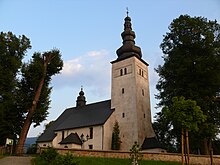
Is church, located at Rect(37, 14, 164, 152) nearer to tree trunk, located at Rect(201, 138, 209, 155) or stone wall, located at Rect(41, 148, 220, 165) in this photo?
tree trunk, located at Rect(201, 138, 209, 155)

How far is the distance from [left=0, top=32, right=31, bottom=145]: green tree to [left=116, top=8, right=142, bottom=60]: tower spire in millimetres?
13650

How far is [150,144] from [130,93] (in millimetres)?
7117

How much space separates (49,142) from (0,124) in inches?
557

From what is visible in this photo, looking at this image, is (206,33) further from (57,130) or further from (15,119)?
(57,130)

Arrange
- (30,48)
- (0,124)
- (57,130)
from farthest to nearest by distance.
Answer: (57,130) < (30,48) < (0,124)

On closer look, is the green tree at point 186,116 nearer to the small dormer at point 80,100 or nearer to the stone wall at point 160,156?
the stone wall at point 160,156

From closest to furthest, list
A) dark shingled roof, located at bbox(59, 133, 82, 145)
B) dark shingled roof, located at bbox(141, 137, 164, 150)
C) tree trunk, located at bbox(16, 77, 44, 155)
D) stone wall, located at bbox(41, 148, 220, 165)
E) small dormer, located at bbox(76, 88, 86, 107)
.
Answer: stone wall, located at bbox(41, 148, 220, 165), tree trunk, located at bbox(16, 77, 44, 155), dark shingled roof, located at bbox(141, 137, 164, 150), dark shingled roof, located at bbox(59, 133, 82, 145), small dormer, located at bbox(76, 88, 86, 107)

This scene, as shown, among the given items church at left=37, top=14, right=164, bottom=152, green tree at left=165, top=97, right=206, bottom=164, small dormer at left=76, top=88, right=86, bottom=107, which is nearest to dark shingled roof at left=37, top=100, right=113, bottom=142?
church at left=37, top=14, right=164, bottom=152

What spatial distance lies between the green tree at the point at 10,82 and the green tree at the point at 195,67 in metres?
15.9

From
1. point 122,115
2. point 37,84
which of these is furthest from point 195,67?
point 37,84

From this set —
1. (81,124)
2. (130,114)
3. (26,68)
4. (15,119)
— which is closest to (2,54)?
(26,68)

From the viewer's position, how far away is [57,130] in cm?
3994

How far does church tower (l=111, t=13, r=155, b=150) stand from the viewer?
33406mm

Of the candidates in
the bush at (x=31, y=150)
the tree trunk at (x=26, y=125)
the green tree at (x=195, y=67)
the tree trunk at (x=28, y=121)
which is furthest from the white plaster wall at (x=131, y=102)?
the tree trunk at (x=26, y=125)
